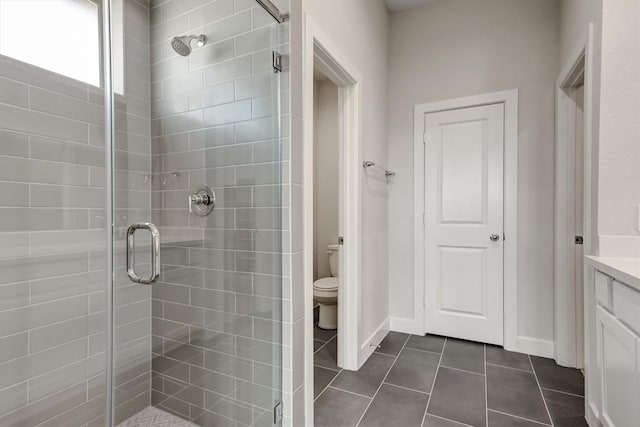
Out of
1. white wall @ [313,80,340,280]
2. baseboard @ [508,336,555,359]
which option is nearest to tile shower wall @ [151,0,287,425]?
baseboard @ [508,336,555,359]

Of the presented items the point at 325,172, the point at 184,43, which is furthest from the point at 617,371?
the point at 325,172

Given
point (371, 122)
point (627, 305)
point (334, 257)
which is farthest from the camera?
point (334, 257)

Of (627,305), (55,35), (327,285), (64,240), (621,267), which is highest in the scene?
(55,35)

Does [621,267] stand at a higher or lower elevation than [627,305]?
higher

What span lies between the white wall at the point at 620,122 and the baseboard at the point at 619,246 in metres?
0.02

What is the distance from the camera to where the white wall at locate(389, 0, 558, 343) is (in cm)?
244

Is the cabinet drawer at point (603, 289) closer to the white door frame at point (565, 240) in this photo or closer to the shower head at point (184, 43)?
the white door frame at point (565, 240)

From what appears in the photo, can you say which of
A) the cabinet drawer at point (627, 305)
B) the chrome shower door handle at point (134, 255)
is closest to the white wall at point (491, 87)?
the cabinet drawer at point (627, 305)

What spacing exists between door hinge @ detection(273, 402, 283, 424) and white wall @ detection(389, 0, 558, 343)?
1718 millimetres

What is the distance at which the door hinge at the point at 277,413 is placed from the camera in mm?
1488

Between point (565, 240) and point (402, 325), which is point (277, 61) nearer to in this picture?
point (565, 240)

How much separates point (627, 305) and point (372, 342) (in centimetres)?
165

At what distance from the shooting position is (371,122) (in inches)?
101

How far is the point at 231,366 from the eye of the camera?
1.51 meters
